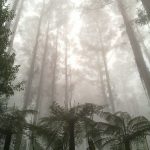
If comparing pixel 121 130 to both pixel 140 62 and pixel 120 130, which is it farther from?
pixel 140 62

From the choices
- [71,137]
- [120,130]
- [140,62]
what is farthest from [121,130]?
[140,62]

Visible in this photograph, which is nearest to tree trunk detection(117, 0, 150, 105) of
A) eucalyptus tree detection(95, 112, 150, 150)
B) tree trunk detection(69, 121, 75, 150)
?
eucalyptus tree detection(95, 112, 150, 150)

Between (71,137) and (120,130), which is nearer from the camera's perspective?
(71,137)

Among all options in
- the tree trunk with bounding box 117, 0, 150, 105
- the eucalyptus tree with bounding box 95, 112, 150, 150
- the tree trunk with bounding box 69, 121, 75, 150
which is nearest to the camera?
the tree trunk with bounding box 69, 121, 75, 150

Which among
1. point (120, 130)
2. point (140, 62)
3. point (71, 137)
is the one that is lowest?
point (71, 137)

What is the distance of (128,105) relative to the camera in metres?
48.8

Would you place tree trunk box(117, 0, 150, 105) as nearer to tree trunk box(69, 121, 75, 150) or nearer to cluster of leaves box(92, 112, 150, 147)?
cluster of leaves box(92, 112, 150, 147)

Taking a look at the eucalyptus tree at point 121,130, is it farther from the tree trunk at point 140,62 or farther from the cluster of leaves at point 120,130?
the tree trunk at point 140,62

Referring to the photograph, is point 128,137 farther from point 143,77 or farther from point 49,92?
point 49,92

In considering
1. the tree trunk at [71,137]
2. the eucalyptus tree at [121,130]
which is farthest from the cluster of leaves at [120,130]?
the tree trunk at [71,137]

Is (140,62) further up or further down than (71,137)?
further up

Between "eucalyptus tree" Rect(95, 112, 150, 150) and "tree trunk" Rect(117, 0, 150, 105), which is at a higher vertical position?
"tree trunk" Rect(117, 0, 150, 105)

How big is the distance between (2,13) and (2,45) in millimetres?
1300

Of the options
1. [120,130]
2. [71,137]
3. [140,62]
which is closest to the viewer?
[71,137]
